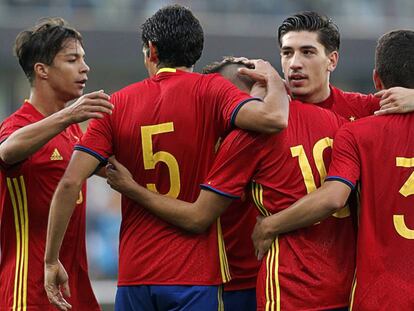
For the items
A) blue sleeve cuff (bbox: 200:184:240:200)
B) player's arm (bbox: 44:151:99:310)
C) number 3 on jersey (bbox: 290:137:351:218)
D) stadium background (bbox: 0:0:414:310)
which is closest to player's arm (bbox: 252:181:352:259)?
number 3 on jersey (bbox: 290:137:351:218)

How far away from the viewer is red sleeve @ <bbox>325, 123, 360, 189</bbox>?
512 centimetres

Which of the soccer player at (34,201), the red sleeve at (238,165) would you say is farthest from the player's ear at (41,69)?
the red sleeve at (238,165)

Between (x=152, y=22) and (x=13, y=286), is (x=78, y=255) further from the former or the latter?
(x=152, y=22)

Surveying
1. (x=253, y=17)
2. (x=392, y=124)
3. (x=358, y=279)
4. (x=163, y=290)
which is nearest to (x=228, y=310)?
(x=163, y=290)

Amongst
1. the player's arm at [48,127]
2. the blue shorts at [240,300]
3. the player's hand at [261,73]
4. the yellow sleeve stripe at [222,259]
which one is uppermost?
the player's hand at [261,73]

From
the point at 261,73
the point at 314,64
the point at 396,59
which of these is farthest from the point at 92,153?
the point at 396,59

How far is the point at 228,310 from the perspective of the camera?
19.4 ft

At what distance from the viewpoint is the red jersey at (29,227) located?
5.90 metres

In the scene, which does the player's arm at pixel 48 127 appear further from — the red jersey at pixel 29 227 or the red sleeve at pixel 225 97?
the red sleeve at pixel 225 97

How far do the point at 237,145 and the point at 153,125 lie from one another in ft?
1.53

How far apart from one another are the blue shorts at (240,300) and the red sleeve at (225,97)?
1.07m

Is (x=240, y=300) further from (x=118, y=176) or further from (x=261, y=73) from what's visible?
(x=261, y=73)

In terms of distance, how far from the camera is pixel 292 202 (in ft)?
17.2

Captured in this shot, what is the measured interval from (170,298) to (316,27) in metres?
1.81
